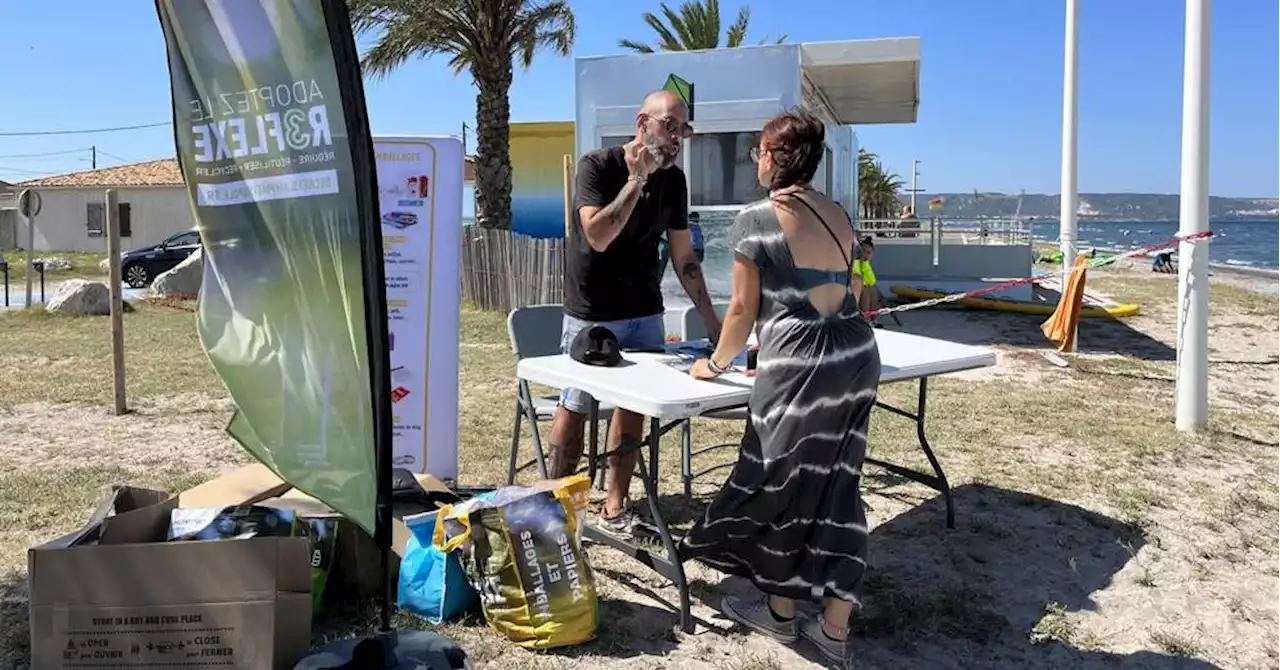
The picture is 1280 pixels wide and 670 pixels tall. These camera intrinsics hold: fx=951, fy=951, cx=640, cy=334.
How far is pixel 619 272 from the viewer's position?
3.81 meters

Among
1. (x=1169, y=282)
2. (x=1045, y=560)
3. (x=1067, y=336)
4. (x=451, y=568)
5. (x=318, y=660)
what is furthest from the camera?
(x=1169, y=282)

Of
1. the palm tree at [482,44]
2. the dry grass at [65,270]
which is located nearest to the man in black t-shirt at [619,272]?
the palm tree at [482,44]

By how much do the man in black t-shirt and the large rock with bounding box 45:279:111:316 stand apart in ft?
42.9

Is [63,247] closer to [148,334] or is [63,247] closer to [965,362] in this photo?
[148,334]

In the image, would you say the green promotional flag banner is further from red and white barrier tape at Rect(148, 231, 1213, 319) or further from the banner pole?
red and white barrier tape at Rect(148, 231, 1213, 319)

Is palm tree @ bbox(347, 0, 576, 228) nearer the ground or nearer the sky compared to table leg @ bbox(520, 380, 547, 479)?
nearer the sky

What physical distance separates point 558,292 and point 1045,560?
9548 millimetres

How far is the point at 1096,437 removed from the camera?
603cm

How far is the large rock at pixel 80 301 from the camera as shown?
1434 cm

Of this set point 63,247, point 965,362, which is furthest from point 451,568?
point 63,247

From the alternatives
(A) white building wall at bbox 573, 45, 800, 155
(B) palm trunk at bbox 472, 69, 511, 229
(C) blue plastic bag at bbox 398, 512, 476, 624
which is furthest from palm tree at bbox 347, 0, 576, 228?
(C) blue plastic bag at bbox 398, 512, 476, 624

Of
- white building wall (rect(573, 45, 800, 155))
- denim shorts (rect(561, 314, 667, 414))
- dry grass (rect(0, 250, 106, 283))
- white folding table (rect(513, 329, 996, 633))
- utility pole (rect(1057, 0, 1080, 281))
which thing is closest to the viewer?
white folding table (rect(513, 329, 996, 633))

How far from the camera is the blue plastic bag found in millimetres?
3252

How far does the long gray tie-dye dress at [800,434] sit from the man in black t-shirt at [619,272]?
2.65 ft
